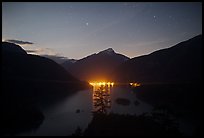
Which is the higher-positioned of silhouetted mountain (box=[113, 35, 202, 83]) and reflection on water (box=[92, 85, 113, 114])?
silhouetted mountain (box=[113, 35, 202, 83])

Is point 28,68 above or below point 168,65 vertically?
below

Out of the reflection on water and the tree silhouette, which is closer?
the tree silhouette

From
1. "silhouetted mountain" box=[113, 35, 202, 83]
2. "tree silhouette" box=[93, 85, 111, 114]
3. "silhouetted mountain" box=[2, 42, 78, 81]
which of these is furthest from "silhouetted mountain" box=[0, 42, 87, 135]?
"silhouetted mountain" box=[113, 35, 202, 83]

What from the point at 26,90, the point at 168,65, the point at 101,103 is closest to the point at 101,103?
the point at 101,103

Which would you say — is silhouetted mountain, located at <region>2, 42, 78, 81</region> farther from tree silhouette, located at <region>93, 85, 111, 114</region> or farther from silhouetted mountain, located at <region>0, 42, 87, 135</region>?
tree silhouette, located at <region>93, 85, 111, 114</region>

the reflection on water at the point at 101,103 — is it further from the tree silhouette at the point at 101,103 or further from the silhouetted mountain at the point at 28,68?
the silhouetted mountain at the point at 28,68

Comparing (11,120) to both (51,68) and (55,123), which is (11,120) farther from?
(51,68)

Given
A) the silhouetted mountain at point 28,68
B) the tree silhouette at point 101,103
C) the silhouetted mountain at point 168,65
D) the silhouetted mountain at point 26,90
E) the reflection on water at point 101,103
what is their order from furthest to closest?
1. the silhouetted mountain at point 168,65
2. the silhouetted mountain at point 28,68
3. the silhouetted mountain at point 26,90
4. the reflection on water at point 101,103
5. the tree silhouette at point 101,103

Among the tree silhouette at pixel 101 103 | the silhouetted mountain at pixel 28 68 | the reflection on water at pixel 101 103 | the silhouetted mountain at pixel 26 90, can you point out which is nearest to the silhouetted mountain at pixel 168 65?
the silhouetted mountain at pixel 26 90

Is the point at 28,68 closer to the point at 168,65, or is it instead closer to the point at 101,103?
the point at 101,103
